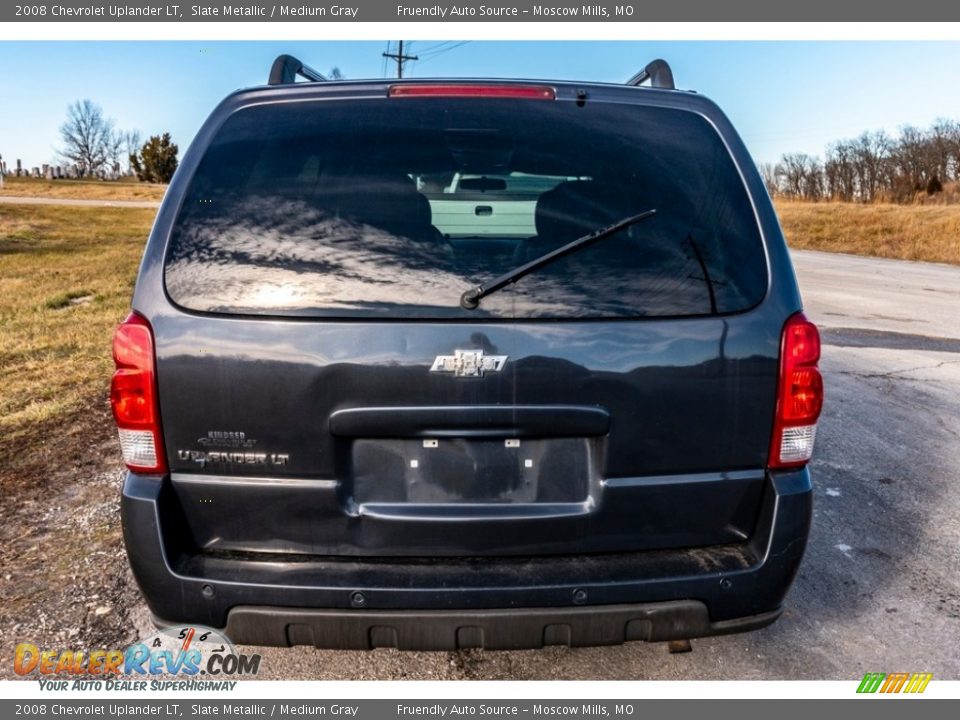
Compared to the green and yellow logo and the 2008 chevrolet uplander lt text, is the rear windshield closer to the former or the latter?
the 2008 chevrolet uplander lt text

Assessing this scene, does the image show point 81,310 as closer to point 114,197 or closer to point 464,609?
point 464,609

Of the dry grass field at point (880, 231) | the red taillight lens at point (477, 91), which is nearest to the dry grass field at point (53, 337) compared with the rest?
the red taillight lens at point (477, 91)

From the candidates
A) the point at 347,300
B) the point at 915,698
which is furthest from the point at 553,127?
the point at 915,698

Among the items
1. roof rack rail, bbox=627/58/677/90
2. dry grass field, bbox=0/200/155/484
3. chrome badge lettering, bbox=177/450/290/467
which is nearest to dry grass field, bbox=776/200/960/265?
dry grass field, bbox=0/200/155/484

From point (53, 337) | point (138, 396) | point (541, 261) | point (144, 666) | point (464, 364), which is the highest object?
point (541, 261)

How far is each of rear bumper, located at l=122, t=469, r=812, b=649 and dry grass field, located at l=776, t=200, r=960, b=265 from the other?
1057 inches

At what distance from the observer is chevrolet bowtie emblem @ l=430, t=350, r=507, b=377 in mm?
2125

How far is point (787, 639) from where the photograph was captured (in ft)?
9.87

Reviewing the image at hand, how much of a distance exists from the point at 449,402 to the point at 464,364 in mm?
112

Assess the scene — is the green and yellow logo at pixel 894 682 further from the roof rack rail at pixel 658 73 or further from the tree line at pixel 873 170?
the tree line at pixel 873 170

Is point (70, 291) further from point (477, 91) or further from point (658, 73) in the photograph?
point (477, 91)

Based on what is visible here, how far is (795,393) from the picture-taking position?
2287 mm

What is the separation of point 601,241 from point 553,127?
16.9 inches

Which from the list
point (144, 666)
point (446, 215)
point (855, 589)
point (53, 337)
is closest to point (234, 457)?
point (446, 215)
